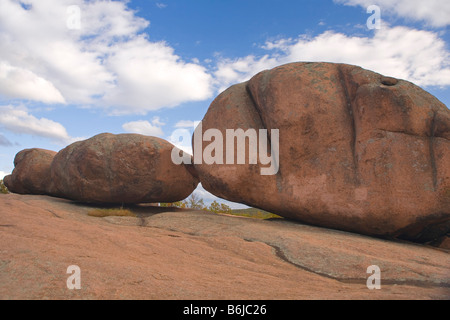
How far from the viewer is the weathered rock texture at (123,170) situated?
37.7ft

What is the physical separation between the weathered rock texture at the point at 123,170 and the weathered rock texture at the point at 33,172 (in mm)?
3477

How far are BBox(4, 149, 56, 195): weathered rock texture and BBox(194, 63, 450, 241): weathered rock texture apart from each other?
8685 millimetres

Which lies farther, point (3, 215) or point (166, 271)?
point (3, 215)

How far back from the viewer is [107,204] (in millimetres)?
12367

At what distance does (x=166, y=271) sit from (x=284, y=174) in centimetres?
543

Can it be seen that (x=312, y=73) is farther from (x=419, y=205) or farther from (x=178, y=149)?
(x=178, y=149)

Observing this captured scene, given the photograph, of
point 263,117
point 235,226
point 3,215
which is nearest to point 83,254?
point 3,215

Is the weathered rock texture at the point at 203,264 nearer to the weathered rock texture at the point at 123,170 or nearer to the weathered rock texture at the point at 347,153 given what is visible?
the weathered rock texture at the point at 347,153

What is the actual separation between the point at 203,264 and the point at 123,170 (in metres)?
7.29

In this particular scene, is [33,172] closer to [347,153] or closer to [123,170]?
[123,170]

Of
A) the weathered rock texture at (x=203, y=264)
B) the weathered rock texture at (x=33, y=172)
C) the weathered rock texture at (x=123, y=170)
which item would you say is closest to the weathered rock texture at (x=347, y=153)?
the weathered rock texture at (x=203, y=264)

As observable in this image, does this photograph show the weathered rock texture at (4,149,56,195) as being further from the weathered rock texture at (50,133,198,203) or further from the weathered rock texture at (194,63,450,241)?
the weathered rock texture at (194,63,450,241)

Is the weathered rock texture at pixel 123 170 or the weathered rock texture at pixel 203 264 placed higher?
the weathered rock texture at pixel 123 170

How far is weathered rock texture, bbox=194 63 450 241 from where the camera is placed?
787 centimetres
